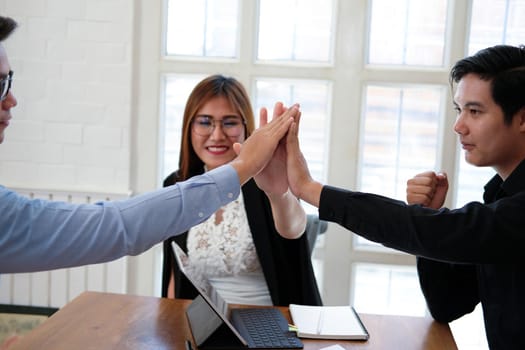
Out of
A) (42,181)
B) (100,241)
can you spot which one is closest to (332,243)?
(42,181)

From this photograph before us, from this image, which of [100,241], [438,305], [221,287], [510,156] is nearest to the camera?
[100,241]

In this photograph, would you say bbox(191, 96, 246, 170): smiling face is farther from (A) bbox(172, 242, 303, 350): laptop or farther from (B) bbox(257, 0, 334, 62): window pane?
(B) bbox(257, 0, 334, 62): window pane

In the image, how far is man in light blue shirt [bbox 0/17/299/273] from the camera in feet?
4.74

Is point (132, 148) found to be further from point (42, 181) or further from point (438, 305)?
point (438, 305)

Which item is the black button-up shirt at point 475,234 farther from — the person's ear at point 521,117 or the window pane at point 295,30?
the window pane at point 295,30

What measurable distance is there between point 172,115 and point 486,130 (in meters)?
2.08

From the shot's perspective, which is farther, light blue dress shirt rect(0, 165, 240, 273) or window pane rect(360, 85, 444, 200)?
window pane rect(360, 85, 444, 200)

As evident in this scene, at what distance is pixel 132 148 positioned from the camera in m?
3.35

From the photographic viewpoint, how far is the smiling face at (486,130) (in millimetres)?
1685

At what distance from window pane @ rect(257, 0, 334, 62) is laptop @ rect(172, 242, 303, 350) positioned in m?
1.75

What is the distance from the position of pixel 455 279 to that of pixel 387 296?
1576 mm

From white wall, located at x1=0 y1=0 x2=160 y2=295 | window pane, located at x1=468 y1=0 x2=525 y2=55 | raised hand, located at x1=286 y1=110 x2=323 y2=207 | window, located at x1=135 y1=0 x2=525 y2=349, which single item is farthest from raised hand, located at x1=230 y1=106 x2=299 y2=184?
window pane, located at x1=468 y1=0 x2=525 y2=55

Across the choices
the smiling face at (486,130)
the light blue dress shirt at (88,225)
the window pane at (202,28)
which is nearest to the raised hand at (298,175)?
the light blue dress shirt at (88,225)

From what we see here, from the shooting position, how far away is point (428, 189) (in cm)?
192
